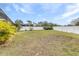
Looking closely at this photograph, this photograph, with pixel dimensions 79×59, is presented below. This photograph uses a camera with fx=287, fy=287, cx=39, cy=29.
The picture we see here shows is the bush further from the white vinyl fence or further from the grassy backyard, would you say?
the white vinyl fence

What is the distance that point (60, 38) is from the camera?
3.45m

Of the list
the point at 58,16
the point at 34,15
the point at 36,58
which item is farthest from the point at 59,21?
the point at 36,58

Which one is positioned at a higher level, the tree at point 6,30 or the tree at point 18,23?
the tree at point 18,23

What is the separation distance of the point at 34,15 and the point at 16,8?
0.23 metres

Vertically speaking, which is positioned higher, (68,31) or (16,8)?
(16,8)

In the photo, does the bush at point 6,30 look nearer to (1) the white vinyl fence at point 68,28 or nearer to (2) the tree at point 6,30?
(2) the tree at point 6,30

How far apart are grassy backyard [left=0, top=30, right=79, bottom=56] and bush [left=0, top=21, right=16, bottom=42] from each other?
0.07 meters

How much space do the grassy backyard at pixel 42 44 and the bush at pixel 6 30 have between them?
0.07 meters

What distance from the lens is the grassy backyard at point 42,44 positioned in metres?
3.40

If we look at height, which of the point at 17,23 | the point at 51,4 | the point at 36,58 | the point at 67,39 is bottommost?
the point at 36,58

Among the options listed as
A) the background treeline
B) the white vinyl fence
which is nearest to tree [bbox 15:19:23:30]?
the background treeline

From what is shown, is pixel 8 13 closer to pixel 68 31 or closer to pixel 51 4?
pixel 51 4

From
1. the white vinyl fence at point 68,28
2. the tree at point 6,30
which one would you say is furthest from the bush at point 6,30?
the white vinyl fence at point 68,28

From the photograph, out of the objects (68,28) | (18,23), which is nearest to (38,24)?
(18,23)
